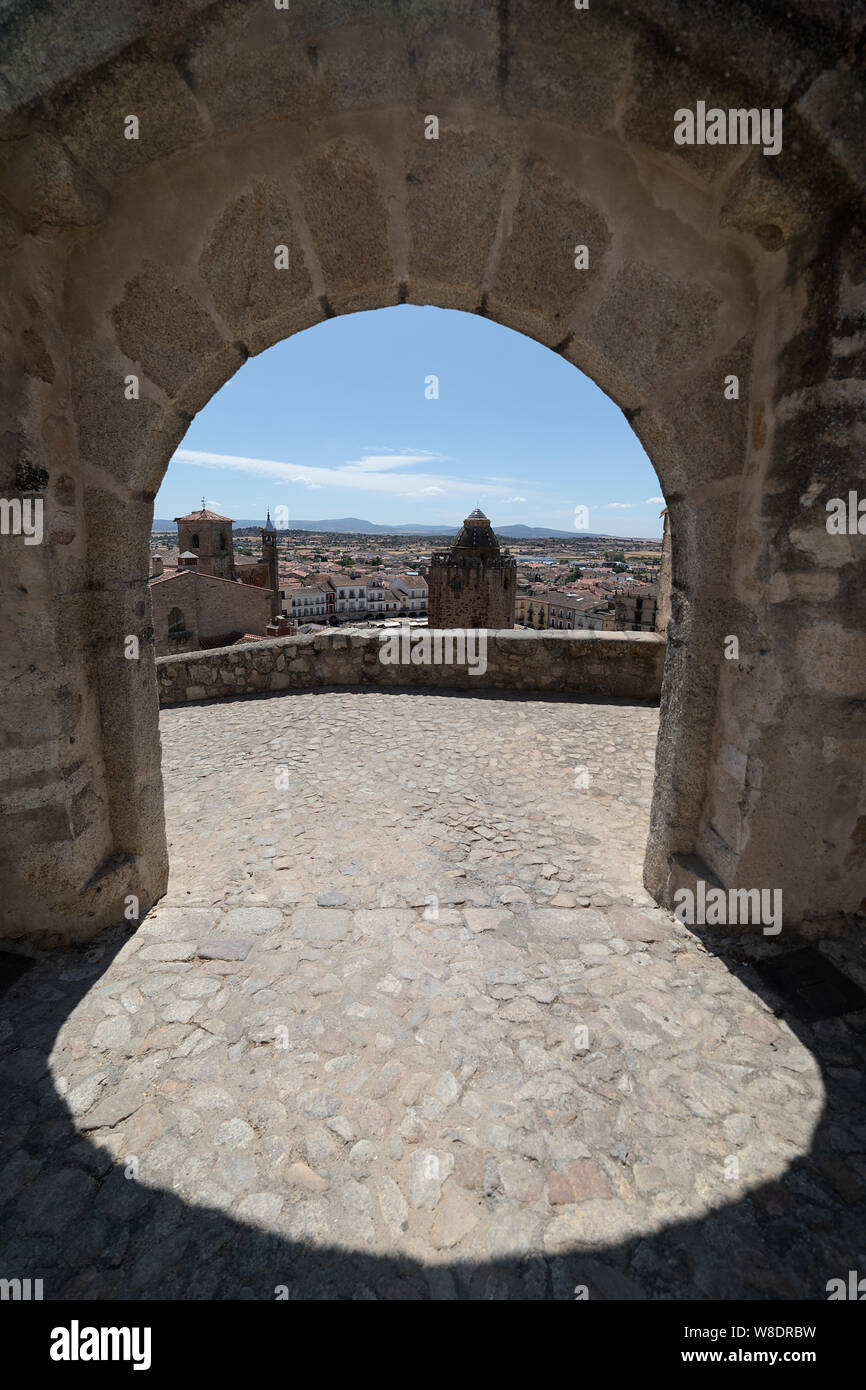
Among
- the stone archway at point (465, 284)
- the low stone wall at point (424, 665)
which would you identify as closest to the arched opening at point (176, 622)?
the low stone wall at point (424, 665)

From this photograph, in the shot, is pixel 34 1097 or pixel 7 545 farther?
pixel 7 545

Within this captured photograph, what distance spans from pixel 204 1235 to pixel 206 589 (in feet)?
111

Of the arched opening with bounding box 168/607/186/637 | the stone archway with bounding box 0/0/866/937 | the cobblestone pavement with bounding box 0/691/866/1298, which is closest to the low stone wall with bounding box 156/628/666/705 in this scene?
the cobblestone pavement with bounding box 0/691/866/1298

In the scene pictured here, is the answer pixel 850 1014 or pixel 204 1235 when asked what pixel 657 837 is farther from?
pixel 204 1235

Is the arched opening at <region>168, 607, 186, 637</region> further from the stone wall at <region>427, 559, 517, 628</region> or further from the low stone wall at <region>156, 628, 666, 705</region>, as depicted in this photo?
the low stone wall at <region>156, 628, 666, 705</region>

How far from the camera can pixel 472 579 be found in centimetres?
3431

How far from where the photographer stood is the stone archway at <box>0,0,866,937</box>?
1.94 metres

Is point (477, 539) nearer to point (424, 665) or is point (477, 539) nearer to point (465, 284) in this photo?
point (424, 665)

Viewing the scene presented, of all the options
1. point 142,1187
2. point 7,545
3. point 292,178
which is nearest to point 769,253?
point 292,178

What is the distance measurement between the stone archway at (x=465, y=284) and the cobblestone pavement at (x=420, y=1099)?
0.60 metres

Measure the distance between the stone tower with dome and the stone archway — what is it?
31730 mm

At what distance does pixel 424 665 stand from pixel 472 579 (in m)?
27.6
